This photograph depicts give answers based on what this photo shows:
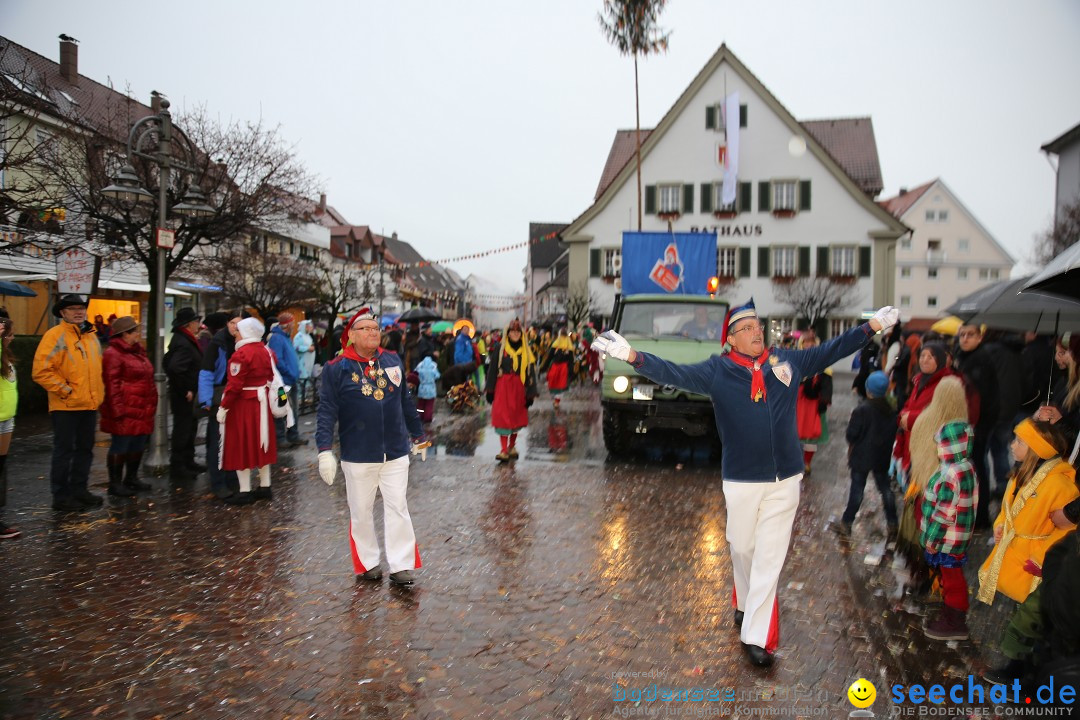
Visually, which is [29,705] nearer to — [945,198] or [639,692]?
[639,692]

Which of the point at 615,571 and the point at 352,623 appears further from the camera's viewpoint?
the point at 615,571

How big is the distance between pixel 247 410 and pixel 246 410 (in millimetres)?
10

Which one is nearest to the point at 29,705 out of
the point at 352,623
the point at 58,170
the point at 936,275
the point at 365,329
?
the point at 352,623

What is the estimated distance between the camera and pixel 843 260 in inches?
1321

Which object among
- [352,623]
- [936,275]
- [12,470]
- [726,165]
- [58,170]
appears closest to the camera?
[352,623]

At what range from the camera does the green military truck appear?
9312 millimetres

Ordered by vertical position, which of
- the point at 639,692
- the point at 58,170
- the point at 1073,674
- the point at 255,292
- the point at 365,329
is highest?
the point at 58,170

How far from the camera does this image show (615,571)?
18.4 feet

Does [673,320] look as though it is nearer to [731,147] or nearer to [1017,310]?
[1017,310]

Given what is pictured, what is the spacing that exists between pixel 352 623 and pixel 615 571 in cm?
200

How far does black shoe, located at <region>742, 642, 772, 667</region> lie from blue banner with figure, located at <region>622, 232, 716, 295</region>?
922 centimetres

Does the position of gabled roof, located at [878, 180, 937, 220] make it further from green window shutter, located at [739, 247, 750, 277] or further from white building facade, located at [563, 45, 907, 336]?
green window shutter, located at [739, 247, 750, 277]

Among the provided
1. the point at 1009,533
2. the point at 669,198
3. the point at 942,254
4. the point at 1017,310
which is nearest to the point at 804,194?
the point at 669,198

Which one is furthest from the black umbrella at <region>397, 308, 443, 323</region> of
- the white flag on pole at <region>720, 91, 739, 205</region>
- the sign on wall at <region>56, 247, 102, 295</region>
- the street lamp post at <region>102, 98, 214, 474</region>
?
the white flag on pole at <region>720, 91, 739, 205</region>
